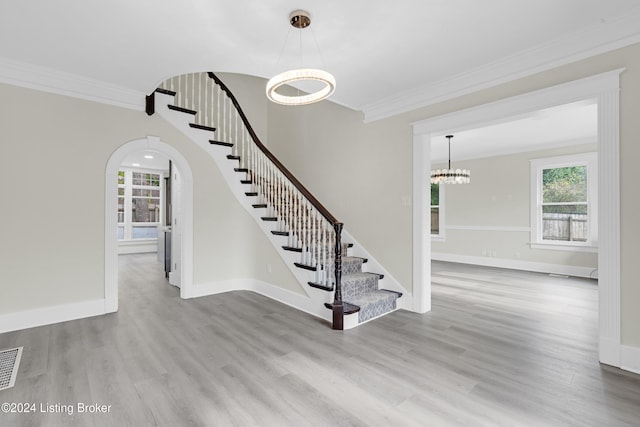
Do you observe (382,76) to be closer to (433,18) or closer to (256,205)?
(433,18)

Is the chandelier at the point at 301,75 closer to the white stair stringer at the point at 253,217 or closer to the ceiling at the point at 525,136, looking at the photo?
the white stair stringer at the point at 253,217

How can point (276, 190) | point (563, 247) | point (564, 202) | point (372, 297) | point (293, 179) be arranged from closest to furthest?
point (372, 297)
point (293, 179)
point (276, 190)
point (563, 247)
point (564, 202)

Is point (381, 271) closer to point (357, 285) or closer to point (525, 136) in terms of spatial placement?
point (357, 285)

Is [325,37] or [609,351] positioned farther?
[325,37]

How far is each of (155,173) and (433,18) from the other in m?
9.87

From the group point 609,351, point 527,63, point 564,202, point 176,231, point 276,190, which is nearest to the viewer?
point 609,351

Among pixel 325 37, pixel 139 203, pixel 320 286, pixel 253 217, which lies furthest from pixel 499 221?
pixel 139 203

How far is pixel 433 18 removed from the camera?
248cm

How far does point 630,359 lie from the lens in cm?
249

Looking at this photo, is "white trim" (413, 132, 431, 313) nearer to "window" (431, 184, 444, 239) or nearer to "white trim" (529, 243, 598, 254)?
"white trim" (529, 243, 598, 254)

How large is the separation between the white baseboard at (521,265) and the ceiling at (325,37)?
5.24 meters

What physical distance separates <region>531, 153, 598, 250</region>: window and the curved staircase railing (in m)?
5.15

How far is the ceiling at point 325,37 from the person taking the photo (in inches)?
92.7

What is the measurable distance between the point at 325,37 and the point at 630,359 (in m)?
3.67
